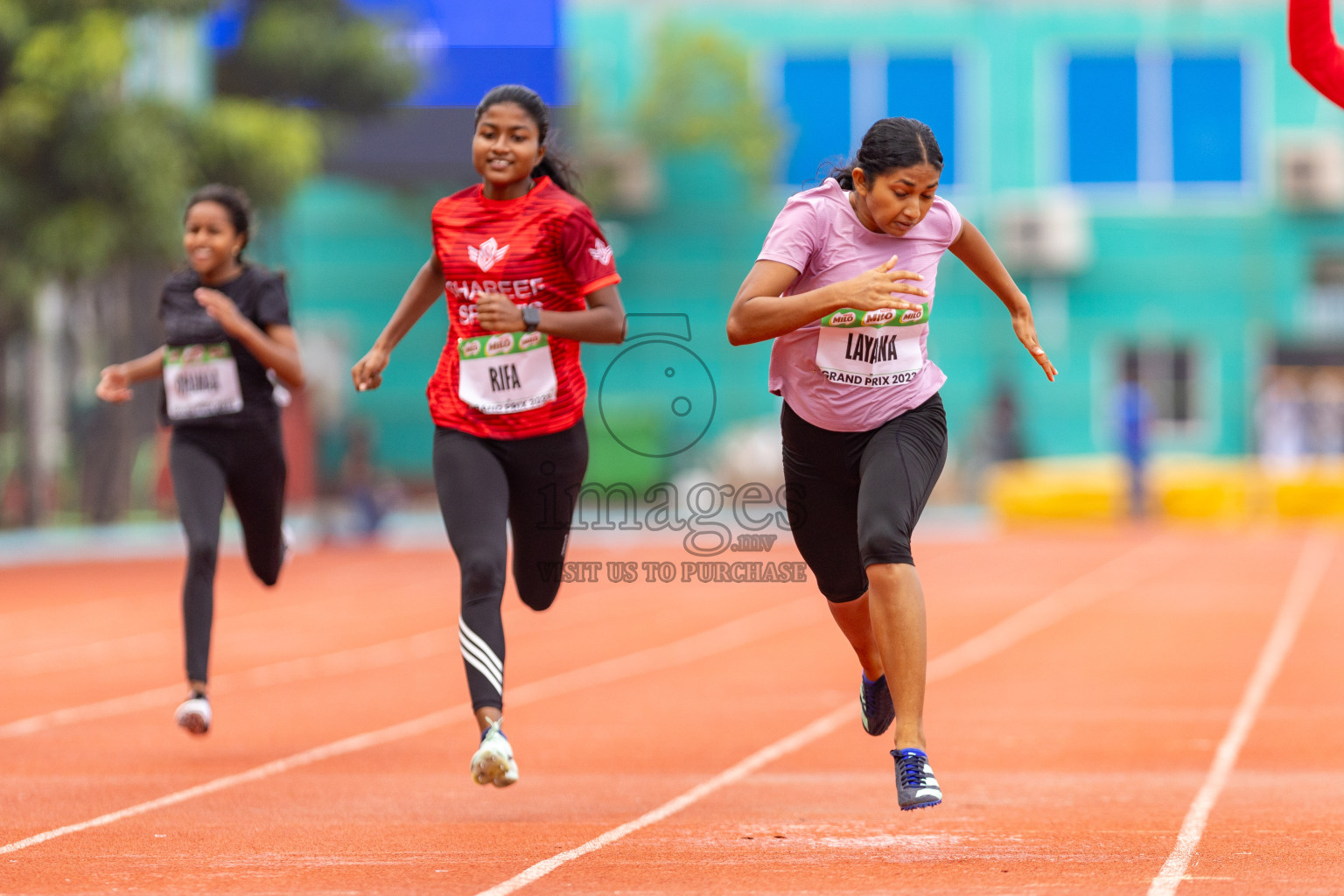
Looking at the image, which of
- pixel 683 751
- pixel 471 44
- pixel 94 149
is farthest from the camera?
pixel 471 44

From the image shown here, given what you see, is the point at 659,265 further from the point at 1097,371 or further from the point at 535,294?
the point at 535,294

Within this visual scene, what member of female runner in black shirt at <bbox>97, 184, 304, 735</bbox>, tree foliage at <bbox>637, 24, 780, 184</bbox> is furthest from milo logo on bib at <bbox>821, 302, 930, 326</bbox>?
tree foliage at <bbox>637, 24, 780, 184</bbox>

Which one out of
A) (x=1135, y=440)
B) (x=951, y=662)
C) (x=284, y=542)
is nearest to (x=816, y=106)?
(x=1135, y=440)

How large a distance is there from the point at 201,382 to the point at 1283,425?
88.1ft

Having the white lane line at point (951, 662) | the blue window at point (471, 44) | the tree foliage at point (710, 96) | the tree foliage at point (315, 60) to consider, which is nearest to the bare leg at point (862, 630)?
the white lane line at point (951, 662)

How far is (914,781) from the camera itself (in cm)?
488

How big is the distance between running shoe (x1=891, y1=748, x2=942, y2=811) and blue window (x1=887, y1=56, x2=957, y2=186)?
30708 mm

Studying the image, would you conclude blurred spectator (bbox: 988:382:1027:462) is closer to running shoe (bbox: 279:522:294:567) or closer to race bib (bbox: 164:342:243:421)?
running shoe (bbox: 279:522:294:567)

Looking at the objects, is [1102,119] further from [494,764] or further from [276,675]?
[494,764]

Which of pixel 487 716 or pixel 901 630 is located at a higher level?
pixel 901 630

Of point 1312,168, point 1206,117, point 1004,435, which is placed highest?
point 1206,117

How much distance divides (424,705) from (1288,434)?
24.4m

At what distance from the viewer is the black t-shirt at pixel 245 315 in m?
6.87

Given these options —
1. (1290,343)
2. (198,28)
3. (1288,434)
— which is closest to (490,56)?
(198,28)
